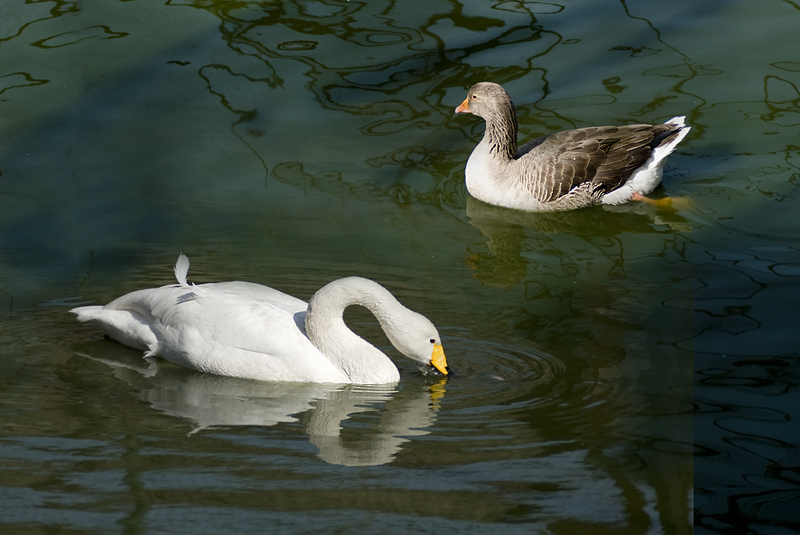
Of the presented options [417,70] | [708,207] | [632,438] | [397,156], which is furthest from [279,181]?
[632,438]

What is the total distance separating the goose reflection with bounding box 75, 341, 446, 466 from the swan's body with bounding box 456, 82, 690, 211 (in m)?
3.71

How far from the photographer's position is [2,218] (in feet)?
27.8

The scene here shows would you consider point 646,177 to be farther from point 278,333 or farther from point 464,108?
point 278,333

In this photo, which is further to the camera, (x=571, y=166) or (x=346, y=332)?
(x=571, y=166)

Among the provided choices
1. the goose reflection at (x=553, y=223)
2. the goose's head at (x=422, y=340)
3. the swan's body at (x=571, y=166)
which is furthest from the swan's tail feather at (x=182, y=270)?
the swan's body at (x=571, y=166)

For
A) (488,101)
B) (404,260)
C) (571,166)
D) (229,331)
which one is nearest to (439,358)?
(229,331)

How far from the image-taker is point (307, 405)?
553cm

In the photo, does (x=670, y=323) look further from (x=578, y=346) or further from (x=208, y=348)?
(x=208, y=348)

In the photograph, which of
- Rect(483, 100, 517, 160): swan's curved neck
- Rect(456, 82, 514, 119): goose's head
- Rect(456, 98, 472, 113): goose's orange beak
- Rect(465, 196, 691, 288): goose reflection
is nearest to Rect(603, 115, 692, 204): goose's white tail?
Rect(465, 196, 691, 288): goose reflection

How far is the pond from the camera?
4.74m

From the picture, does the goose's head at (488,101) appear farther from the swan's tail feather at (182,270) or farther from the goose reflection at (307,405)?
the goose reflection at (307,405)

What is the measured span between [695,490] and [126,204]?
19.0 ft

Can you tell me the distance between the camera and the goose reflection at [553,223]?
812 cm

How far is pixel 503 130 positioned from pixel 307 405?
4.54 metres
